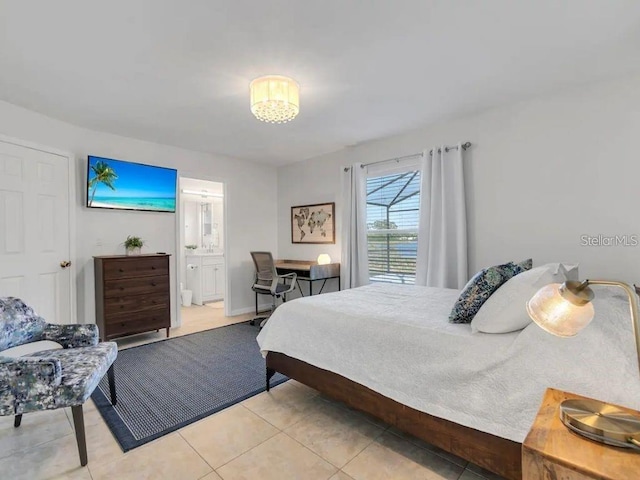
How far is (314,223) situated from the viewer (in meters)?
4.91

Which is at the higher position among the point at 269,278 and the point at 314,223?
the point at 314,223

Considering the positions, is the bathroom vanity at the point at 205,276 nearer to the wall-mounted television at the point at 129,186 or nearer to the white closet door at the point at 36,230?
the wall-mounted television at the point at 129,186

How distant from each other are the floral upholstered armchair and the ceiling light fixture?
6.63ft

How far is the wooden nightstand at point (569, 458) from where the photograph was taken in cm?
82

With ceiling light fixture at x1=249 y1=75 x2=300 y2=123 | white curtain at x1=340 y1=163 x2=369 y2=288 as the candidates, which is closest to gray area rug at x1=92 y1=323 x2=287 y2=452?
white curtain at x1=340 y1=163 x2=369 y2=288

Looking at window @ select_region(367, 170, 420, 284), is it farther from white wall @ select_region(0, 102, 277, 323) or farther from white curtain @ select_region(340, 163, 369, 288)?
white wall @ select_region(0, 102, 277, 323)

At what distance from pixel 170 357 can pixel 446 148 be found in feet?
11.9

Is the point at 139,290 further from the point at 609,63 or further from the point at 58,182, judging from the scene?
the point at 609,63

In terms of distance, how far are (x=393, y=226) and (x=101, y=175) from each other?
3503 mm

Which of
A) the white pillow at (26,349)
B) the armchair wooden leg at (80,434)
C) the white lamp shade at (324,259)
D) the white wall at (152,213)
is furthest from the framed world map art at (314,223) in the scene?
the armchair wooden leg at (80,434)

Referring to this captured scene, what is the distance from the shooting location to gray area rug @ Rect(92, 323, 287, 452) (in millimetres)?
2102

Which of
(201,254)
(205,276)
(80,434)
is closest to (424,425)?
(80,434)

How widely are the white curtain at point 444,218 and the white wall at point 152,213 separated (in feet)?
9.18

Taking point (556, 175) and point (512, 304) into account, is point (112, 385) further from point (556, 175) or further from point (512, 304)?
point (556, 175)
